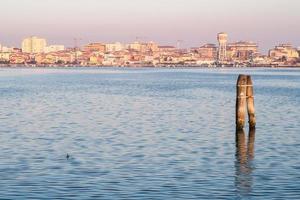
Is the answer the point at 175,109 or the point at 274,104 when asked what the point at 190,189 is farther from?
the point at 274,104

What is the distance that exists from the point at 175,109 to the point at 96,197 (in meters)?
31.0

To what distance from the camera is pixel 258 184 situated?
1894 cm

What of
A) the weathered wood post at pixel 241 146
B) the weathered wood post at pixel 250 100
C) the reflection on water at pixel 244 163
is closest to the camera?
the reflection on water at pixel 244 163

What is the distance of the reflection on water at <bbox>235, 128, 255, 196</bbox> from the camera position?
18594 mm

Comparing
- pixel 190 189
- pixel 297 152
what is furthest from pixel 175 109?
pixel 190 189

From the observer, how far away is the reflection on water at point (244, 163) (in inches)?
732

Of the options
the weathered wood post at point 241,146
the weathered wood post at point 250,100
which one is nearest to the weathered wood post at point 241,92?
the weathered wood post at point 250,100

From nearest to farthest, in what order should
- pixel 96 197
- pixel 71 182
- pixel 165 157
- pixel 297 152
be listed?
pixel 96 197, pixel 71 182, pixel 165 157, pixel 297 152

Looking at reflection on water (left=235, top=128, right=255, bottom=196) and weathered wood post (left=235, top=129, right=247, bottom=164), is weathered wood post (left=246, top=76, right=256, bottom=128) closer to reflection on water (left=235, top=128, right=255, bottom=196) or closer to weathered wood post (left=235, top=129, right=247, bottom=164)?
reflection on water (left=235, top=128, right=255, bottom=196)

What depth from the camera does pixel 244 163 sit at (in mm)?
22750

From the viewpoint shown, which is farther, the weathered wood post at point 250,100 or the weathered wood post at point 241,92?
the weathered wood post at point 250,100

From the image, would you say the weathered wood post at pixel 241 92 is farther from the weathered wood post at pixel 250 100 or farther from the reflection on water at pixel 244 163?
the reflection on water at pixel 244 163

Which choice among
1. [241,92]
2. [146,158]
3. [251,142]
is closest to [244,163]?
[146,158]

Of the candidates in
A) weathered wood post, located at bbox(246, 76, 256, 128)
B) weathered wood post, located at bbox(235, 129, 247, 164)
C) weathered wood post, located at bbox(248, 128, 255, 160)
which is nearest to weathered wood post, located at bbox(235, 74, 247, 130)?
weathered wood post, located at bbox(246, 76, 256, 128)
